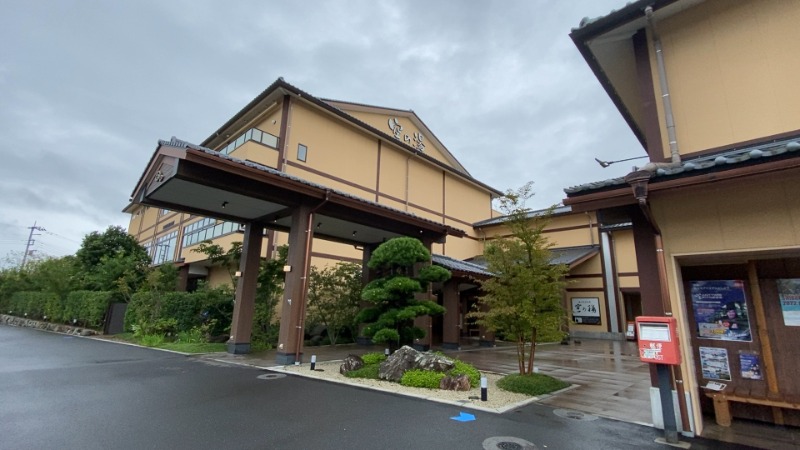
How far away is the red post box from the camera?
4.06 meters

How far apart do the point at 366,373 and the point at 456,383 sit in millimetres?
1929

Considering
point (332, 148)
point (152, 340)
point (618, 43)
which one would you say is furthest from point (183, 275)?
point (618, 43)

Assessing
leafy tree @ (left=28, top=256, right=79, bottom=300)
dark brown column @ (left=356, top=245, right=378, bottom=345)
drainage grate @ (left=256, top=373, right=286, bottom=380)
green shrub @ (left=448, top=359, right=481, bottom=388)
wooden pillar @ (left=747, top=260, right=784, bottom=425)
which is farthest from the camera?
leafy tree @ (left=28, top=256, right=79, bottom=300)

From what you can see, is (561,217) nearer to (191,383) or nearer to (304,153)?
(304,153)

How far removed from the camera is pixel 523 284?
672 centimetres

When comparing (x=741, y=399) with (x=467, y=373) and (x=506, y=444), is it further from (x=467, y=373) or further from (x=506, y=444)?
(x=467, y=373)

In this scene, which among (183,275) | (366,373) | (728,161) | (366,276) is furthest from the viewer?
(183,275)

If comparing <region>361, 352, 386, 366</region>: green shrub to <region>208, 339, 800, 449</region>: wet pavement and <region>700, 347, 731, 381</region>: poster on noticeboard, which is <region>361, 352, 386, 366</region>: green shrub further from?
<region>700, 347, 731, 381</region>: poster on noticeboard

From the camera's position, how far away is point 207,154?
7043 millimetres

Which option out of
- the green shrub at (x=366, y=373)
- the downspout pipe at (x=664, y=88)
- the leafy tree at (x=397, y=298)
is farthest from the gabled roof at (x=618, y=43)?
the green shrub at (x=366, y=373)

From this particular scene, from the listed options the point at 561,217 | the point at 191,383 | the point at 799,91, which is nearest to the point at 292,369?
the point at 191,383

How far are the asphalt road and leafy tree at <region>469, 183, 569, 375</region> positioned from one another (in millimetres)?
1626

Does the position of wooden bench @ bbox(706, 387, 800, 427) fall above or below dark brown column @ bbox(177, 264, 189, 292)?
below

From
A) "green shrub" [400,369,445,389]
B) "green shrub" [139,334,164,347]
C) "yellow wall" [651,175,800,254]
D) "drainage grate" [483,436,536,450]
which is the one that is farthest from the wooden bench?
"green shrub" [139,334,164,347]
